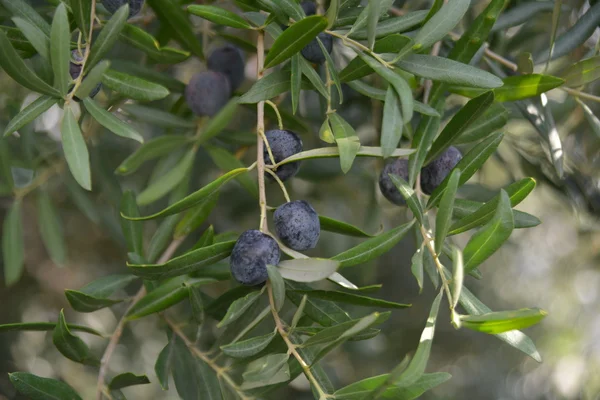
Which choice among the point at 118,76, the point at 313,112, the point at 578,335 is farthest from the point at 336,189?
the point at 578,335

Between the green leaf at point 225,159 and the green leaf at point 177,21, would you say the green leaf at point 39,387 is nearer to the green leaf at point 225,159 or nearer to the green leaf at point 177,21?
the green leaf at point 225,159

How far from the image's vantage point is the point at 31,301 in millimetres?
2139

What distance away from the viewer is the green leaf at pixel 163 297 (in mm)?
866

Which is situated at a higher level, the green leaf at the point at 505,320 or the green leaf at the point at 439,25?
the green leaf at the point at 439,25

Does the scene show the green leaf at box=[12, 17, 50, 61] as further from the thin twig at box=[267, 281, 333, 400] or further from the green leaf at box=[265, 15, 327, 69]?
the thin twig at box=[267, 281, 333, 400]

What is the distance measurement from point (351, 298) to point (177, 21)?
56 cm

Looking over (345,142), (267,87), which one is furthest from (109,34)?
(345,142)

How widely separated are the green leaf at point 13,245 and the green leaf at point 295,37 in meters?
0.80

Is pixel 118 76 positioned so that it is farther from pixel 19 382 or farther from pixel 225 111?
pixel 19 382

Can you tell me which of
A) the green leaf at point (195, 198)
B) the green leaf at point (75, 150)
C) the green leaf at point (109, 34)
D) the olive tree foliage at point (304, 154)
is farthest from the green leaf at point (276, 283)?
the green leaf at point (109, 34)

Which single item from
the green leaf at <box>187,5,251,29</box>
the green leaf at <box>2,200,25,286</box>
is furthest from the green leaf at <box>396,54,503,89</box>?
the green leaf at <box>2,200,25,286</box>

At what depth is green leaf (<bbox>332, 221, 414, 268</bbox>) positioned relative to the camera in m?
0.75

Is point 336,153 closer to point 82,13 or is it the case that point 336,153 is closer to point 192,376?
point 82,13

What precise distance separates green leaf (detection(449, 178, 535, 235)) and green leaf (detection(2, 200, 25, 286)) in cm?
92
